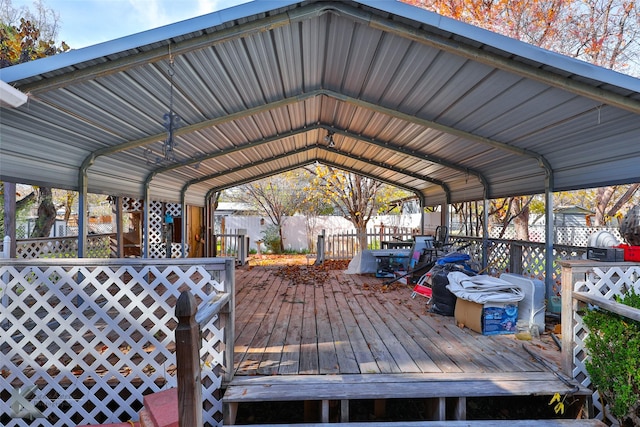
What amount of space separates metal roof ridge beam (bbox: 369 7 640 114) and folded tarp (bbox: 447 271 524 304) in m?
2.15

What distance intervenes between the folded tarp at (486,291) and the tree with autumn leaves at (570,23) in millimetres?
8368

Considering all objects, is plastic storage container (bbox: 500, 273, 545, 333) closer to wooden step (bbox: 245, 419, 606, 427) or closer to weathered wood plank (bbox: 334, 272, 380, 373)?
wooden step (bbox: 245, 419, 606, 427)

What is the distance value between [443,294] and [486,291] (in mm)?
808

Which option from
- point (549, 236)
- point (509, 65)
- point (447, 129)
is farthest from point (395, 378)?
point (447, 129)

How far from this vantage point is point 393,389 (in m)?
2.54

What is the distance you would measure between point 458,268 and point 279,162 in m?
6.41

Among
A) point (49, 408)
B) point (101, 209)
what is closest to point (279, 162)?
point (49, 408)

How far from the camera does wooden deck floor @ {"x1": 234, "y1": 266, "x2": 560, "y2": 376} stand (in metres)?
2.96

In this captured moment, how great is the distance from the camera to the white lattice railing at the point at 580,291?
2779mm

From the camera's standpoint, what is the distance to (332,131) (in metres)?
6.94

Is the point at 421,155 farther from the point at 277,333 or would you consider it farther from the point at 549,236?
the point at 277,333

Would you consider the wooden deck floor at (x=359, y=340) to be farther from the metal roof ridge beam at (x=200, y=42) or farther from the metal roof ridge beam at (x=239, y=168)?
the metal roof ridge beam at (x=239, y=168)

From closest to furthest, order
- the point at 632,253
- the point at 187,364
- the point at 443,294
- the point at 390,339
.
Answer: the point at 187,364 < the point at 632,253 < the point at 390,339 < the point at 443,294

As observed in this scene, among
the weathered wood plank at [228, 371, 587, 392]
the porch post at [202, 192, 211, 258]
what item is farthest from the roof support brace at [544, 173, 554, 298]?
the porch post at [202, 192, 211, 258]
